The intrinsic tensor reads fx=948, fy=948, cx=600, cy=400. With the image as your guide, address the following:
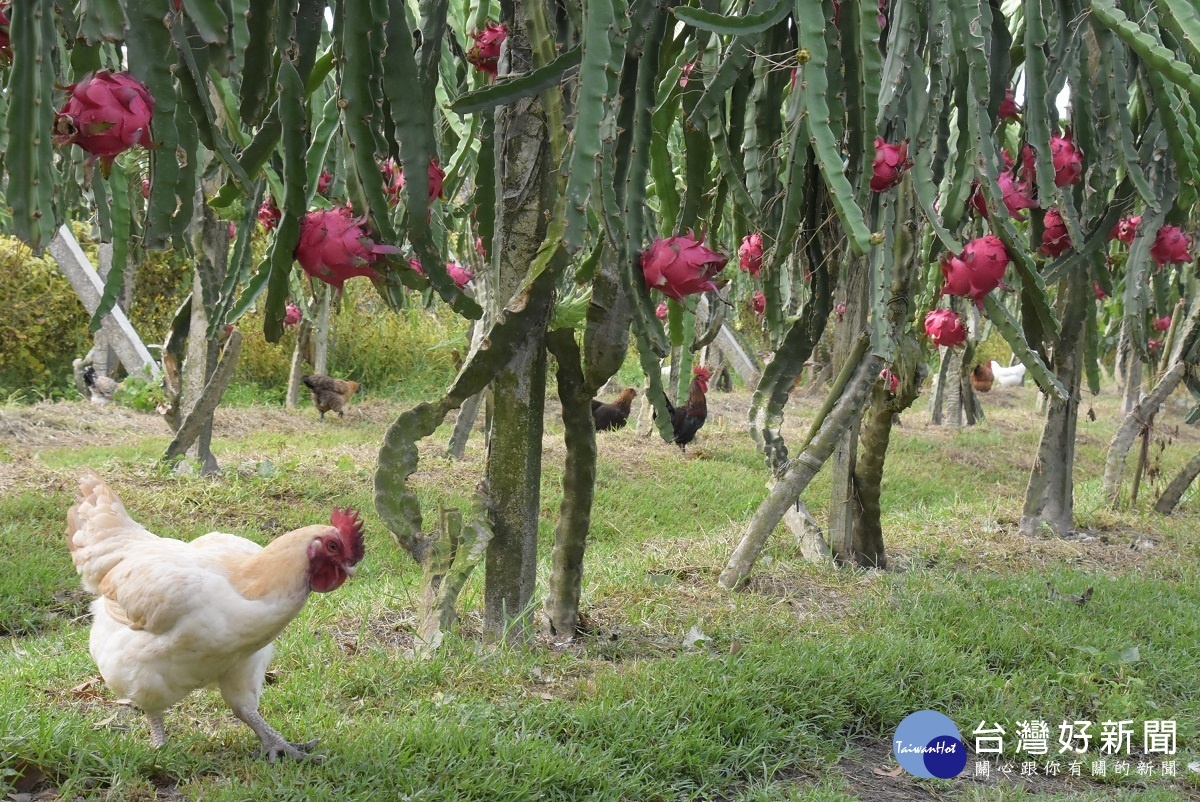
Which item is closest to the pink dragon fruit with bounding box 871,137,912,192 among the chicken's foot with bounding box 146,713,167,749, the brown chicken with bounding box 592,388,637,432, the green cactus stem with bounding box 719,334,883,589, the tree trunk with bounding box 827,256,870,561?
the green cactus stem with bounding box 719,334,883,589

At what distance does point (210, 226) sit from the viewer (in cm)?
539

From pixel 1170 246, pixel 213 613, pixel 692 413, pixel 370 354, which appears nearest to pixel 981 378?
pixel 692 413

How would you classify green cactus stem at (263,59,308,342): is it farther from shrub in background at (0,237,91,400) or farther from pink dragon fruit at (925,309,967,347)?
shrub in background at (0,237,91,400)

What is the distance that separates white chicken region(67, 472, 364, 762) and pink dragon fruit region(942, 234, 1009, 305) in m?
2.08

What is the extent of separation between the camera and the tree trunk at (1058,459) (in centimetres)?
522

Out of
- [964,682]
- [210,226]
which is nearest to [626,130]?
[964,682]

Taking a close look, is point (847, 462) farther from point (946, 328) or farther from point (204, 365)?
point (204, 365)

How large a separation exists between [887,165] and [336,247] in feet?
5.94

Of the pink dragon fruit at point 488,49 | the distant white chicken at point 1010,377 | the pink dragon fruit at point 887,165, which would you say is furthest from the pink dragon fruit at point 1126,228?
the distant white chicken at point 1010,377

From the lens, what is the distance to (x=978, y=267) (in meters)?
3.10

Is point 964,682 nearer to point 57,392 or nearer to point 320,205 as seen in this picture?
point 320,205

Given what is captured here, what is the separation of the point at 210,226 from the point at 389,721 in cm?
374

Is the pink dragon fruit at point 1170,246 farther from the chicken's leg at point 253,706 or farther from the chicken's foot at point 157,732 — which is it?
the chicken's foot at point 157,732

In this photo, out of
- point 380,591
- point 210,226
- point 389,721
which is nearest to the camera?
point 389,721
